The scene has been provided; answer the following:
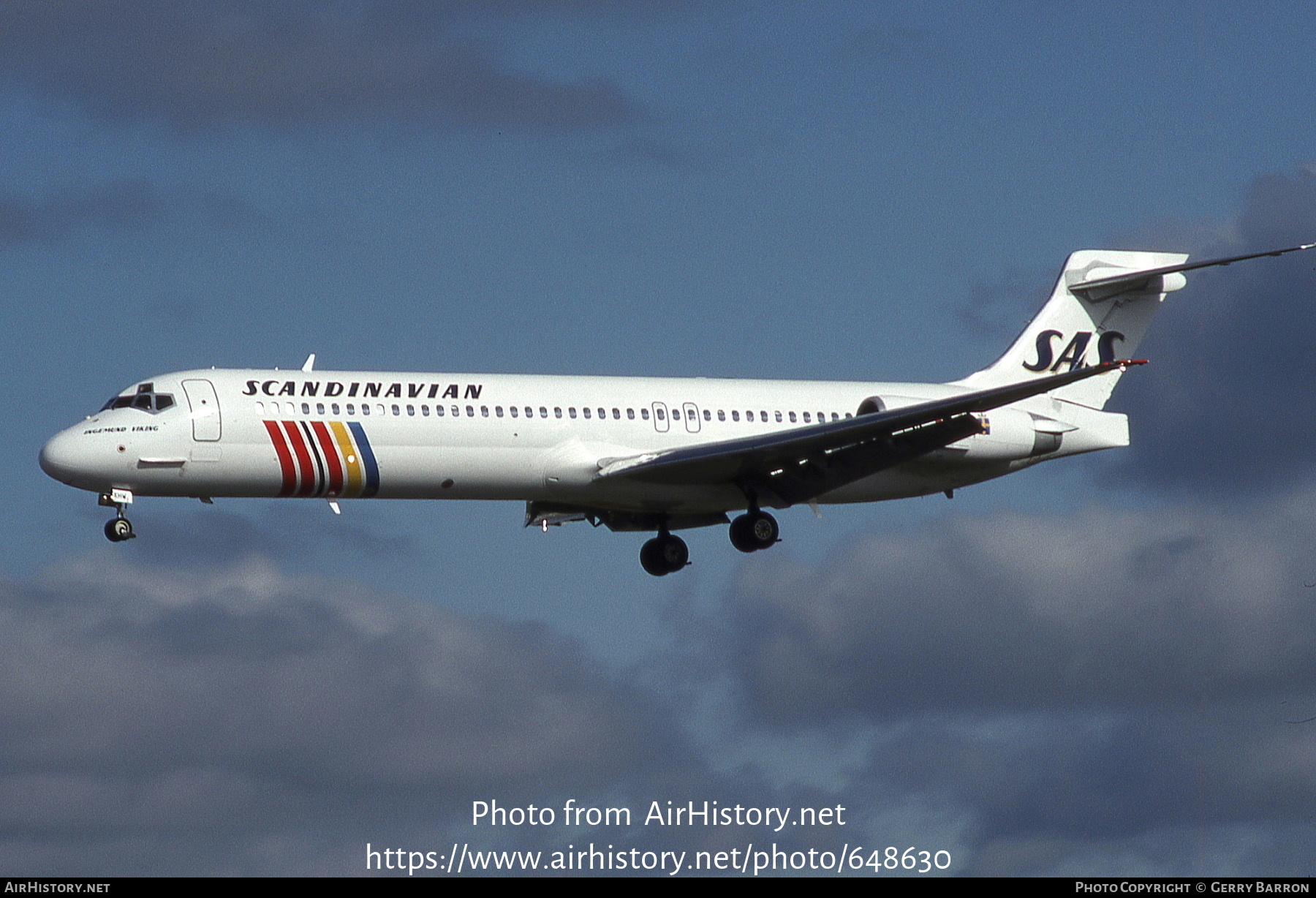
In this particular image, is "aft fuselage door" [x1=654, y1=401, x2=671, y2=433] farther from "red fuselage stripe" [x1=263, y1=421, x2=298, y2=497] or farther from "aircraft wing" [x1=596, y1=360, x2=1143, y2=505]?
"red fuselage stripe" [x1=263, y1=421, x2=298, y2=497]

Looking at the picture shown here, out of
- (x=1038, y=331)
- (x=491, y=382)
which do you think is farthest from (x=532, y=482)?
(x=1038, y=331)

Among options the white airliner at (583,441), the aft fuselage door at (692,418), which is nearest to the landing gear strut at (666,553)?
the white airliner at (583,441)

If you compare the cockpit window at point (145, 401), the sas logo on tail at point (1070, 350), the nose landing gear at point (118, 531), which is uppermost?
the sas logo on tail at point (1070, 350)

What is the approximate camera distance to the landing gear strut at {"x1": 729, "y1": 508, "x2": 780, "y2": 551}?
42.6 m

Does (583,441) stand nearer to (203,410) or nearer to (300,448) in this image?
(300,448)

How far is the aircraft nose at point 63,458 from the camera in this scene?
38656 millimetres

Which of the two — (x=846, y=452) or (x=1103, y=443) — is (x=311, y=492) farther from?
(x=1103, y=443)

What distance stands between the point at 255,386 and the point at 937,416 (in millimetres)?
12388

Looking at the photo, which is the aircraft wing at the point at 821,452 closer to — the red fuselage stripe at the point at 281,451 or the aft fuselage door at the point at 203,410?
the red fuselage stripe at the point at 281,451

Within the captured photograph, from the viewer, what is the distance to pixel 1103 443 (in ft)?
149

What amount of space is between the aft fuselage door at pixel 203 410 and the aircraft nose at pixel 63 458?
204cm

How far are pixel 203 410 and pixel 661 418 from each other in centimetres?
876

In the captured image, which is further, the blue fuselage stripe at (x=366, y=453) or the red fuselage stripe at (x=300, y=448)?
the blue fuselage stripe at (x=366, y=453)
